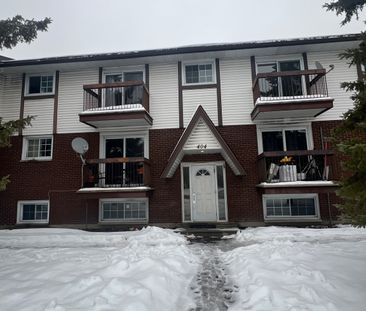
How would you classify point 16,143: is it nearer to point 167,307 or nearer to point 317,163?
point 167,307

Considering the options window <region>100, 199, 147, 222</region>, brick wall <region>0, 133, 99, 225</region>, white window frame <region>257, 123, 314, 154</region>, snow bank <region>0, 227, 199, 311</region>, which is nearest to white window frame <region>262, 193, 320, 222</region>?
white window frame <region>257, 123, 314, 154</region>

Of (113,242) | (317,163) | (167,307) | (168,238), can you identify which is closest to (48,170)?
(113,242)

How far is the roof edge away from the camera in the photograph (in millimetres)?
11188

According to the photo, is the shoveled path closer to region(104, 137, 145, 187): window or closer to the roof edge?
region(104, 137, 145, 187): window

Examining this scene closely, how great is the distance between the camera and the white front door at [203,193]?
11.4m

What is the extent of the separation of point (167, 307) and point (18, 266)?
3637 millimetres

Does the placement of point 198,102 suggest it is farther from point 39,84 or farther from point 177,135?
point 39,84

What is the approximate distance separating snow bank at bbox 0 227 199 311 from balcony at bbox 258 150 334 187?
4.89m

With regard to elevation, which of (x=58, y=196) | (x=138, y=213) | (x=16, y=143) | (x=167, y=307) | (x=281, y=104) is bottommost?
(x=167, y=307)

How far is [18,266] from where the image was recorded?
5.56 meters

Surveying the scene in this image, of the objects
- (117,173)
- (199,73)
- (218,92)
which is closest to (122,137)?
(117,173)

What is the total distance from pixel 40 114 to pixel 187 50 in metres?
7.45

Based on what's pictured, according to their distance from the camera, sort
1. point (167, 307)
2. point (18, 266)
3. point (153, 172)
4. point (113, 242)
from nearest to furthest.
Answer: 1. point (167, 307)
2. point (18, 266)
3. point (113, 242)
4. point (153, 172)

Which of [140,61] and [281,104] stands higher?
[140,61]
